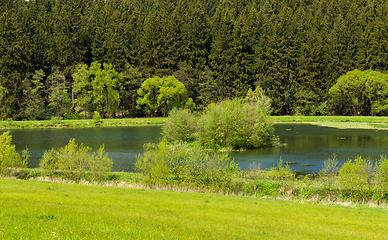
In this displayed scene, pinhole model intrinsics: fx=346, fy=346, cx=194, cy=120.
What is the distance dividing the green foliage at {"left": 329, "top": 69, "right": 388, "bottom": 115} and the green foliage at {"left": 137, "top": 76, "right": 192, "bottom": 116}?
45464 millimetres

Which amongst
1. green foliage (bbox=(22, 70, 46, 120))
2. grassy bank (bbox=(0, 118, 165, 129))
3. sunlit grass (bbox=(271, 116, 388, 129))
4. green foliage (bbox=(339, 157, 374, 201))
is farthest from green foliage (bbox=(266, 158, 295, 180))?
green foliage (bbox=(22, 70, 46, 120))

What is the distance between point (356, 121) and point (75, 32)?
88.8 meters

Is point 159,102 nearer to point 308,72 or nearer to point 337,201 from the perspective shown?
point 308,72

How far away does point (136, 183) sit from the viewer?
29.5 metres

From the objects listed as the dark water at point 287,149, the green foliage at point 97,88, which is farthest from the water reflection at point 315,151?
the green foliage at point 97,88

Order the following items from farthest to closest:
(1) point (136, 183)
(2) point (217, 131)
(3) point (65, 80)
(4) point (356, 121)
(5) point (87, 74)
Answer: (3) point (65, 80) < (5) point (87, 74) < (4) point (356, 121) < (2) point (217, 131) < (1) point (136, 183)

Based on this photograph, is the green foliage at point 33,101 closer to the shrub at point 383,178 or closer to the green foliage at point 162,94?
the green foliage at point 162,94

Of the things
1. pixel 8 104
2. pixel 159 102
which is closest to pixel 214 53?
pixel 159 102

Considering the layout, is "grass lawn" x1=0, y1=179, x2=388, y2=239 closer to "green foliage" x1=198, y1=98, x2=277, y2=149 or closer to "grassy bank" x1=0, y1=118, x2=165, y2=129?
"green foliage" x1=198, y1=98, x2=277, y2=149

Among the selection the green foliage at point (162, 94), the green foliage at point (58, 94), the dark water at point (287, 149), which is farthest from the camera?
the green foliage at point (162, 94)

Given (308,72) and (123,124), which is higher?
(308,72)

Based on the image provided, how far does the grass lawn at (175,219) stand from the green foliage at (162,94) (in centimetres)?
8204

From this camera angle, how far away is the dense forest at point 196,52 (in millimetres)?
103375

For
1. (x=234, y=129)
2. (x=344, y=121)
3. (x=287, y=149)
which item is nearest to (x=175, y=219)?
(x=287, y=149)
